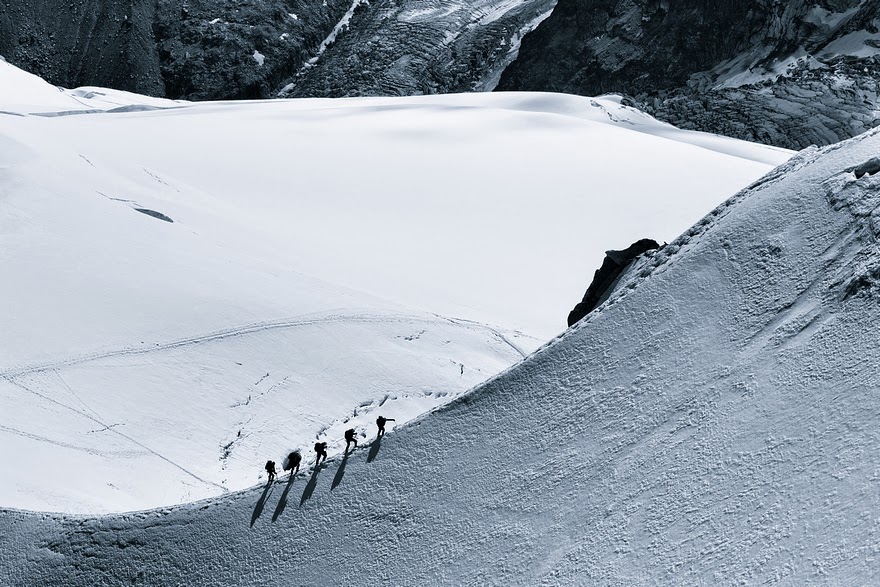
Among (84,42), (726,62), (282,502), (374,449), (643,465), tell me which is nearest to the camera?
(643,465)

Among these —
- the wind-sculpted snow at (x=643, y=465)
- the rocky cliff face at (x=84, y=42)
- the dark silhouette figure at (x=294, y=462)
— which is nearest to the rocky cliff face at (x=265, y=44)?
the rocky cliff face at (x=84, y=42)

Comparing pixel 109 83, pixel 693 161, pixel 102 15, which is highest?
pixel 693 161

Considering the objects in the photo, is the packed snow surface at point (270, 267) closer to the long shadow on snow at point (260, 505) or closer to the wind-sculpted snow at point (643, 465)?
the long shadow on snow at point (260, 505)

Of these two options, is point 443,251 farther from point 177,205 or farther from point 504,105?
point 504,105

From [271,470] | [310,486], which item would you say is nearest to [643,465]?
[310,486]

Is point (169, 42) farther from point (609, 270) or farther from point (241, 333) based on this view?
point (609, 270)

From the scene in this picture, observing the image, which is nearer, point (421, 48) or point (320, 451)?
→ point (320, 451)

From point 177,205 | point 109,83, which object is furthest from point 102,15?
point 177,205
